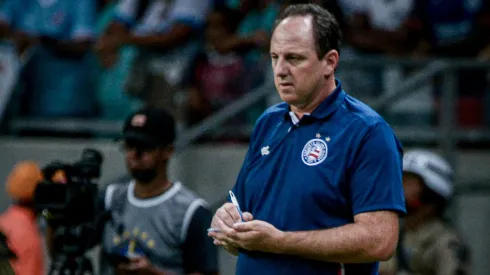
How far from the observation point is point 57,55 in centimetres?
995

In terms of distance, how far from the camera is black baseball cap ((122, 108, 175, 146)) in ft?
18.5

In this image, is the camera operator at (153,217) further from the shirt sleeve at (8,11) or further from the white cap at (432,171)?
the shirt sleeve at (8,11)

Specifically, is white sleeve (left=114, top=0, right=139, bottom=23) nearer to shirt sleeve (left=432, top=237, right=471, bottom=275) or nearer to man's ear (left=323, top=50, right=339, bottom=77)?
shirt sleeve (left=432, top=237, right=471, bottom=275)

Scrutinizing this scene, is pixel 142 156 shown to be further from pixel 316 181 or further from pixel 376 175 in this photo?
pixel 376 175

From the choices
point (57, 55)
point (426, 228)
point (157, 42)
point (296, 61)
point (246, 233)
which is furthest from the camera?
point (57, 55)

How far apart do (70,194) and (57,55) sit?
199 inches

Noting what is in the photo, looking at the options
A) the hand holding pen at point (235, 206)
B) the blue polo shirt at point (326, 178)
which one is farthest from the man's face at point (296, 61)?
the hand holding pen at point (235, 206)

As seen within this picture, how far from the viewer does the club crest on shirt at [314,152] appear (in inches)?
152

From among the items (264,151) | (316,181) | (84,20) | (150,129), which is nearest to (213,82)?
(84,20)

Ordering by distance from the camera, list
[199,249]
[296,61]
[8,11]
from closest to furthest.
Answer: [296,61]
[199,249]
[8,11]

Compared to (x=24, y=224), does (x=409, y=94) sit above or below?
above

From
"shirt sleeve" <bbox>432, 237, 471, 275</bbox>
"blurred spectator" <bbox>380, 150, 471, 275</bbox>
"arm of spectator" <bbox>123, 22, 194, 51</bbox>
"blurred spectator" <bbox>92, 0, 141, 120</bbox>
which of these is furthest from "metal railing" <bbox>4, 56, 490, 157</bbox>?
"blurred spectator" <bbox>92, 0, 141, 120</bbox>

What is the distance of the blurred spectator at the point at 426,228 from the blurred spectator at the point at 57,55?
4.08 metres

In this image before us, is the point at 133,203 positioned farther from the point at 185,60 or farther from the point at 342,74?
the point at 185,60
